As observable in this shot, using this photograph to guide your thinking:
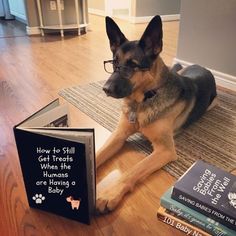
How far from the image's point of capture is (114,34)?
1423 millimetres

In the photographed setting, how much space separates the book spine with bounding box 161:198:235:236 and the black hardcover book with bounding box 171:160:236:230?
0.6 inches

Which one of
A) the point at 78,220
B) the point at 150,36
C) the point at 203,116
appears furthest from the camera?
the point at 203,116

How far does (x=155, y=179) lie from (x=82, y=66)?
6.59ft

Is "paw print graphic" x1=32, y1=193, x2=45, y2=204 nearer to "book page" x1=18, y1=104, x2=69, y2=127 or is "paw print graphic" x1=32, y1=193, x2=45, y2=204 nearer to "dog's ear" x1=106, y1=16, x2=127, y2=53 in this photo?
"book page" x1=18, y1=104, x2=69, y2=127

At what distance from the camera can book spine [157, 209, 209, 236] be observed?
38.8 inches

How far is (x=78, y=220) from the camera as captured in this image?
3.53 ft

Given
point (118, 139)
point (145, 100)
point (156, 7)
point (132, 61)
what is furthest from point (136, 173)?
point (156, 7)

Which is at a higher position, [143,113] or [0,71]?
[143,113]

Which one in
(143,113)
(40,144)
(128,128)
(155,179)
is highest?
(40,144)

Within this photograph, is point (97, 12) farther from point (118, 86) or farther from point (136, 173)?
point (136, 173)

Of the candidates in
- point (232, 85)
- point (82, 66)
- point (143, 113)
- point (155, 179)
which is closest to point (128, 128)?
point (143, 113)

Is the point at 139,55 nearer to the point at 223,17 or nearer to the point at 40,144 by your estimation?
the point at 40,144

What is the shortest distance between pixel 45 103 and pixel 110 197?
1211 millimetres

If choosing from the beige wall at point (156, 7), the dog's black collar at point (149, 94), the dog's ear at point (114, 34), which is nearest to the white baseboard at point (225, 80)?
the dog's black collar at point (149, 94)
